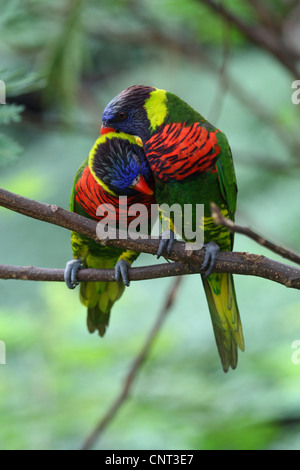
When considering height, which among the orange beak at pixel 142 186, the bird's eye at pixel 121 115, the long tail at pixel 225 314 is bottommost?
the long tail at pixel 225 314

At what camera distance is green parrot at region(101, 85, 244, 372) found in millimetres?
1016

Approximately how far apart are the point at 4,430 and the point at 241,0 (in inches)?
69.3

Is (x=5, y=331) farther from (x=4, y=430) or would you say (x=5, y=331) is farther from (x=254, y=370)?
(x=254, y=370)

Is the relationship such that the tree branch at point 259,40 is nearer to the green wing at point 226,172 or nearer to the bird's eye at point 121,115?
the green wing at point 226,172

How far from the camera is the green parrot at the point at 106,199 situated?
102cm

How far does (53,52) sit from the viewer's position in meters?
1.49

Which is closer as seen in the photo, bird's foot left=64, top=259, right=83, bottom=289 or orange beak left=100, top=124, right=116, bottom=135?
orange beak left=100, top=124, right=116, bottom=135

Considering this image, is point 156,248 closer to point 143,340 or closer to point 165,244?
point 165,244

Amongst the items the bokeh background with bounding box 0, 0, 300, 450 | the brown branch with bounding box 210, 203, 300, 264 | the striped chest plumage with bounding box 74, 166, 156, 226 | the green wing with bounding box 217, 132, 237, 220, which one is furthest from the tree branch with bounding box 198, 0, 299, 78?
the brown branch with bounding box 210, 203, 300, 264

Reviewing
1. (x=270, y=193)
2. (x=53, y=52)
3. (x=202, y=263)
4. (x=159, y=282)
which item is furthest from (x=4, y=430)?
(x=270, y=193)

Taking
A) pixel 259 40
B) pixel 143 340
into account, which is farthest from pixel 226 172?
pixel 143 340

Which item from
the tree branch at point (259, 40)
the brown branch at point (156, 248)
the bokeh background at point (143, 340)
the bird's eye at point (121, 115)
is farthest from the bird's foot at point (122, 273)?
the tree branch at point (259, 40)

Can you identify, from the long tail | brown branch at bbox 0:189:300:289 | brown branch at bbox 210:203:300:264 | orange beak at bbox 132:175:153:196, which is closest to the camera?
brown branch at bbox 210:203:300:264

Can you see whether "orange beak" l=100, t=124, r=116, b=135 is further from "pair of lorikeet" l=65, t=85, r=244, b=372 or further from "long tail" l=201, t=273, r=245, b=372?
"long tail" l=201, t=273, r=245, b=372
